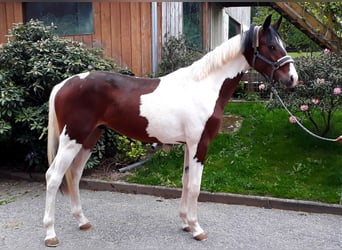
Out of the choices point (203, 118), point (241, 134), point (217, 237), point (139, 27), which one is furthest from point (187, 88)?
point (139, 27)

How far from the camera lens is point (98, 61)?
522 centimetres

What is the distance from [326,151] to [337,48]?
2899 millimetres

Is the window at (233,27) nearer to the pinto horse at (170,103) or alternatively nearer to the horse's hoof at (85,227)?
the pinto horse at (170,103)

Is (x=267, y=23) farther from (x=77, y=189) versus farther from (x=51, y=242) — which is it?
(x=51, y=242)

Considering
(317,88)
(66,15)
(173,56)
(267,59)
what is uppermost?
(66,15)

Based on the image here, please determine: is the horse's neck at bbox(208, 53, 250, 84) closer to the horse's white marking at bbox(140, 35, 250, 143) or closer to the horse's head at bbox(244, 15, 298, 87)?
the horse's white marking at bbox(140, 35, 250, 143)

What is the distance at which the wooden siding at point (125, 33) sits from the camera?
609 centimetres

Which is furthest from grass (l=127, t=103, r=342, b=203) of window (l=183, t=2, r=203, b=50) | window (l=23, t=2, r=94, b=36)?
window (l=183, t=2, r=203, b=50)

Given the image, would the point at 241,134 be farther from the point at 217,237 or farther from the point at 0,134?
the point at 0,134

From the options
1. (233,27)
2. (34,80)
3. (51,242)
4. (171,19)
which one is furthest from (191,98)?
(233,27)

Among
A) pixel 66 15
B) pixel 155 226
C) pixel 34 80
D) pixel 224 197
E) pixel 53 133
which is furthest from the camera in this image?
pixel 66 15

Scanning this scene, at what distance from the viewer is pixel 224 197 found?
4.08 meters

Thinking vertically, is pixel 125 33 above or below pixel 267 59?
above

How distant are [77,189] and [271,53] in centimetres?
208
